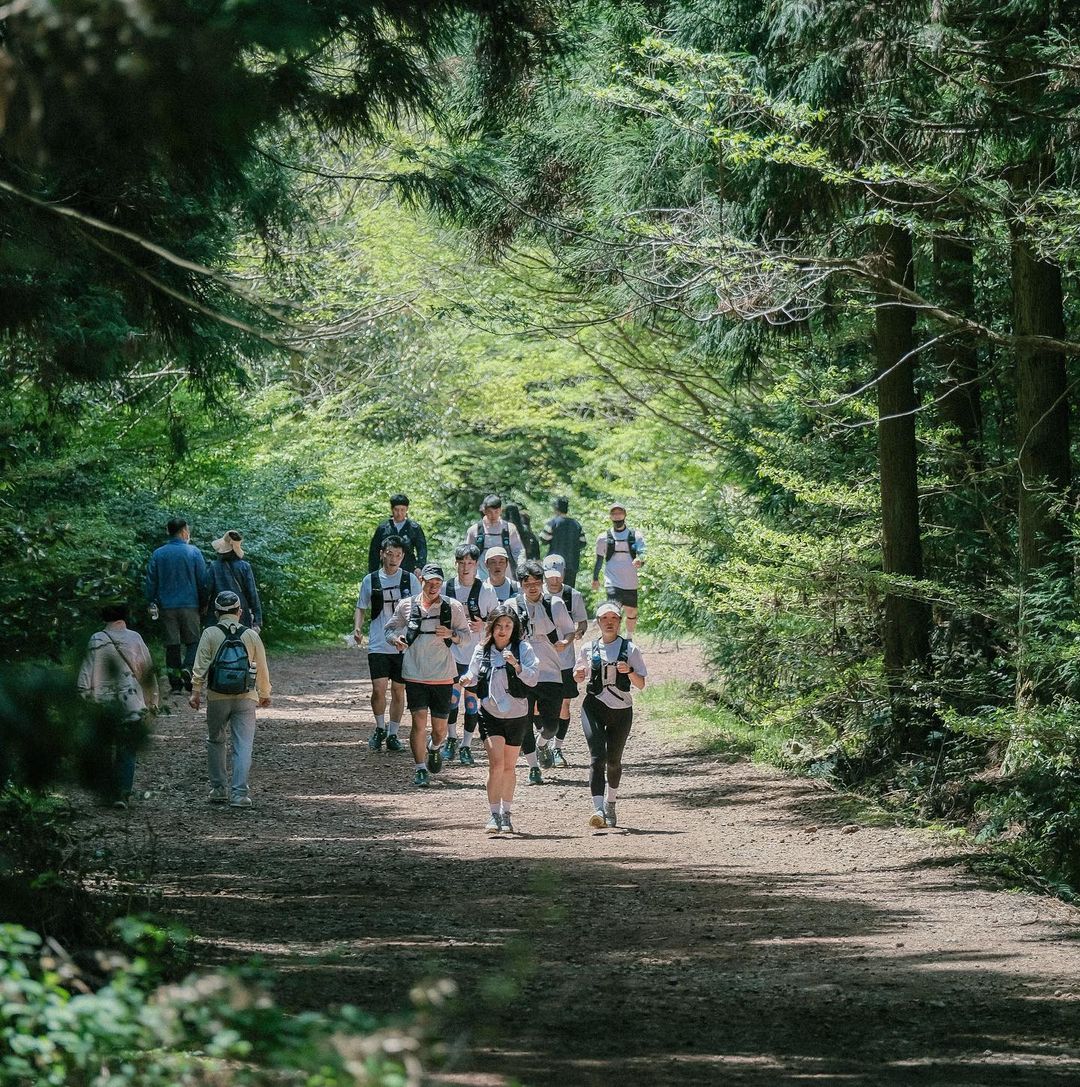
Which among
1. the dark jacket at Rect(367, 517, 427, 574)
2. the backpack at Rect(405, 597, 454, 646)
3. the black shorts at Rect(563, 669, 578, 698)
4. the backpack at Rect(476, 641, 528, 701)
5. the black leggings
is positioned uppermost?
the dark jacket at Rect(367, 517, 427, 574)

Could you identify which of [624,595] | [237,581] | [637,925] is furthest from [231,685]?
[624,595]

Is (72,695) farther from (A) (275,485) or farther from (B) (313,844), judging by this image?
(A) (275,485)

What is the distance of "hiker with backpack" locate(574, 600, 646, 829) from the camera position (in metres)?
12.5

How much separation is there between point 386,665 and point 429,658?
1.51 meters

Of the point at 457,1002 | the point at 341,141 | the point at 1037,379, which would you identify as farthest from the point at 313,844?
the point at 1037,379

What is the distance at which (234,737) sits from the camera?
13.3 meters

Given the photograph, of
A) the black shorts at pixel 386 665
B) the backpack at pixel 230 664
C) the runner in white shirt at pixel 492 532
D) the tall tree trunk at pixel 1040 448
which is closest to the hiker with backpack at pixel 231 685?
the backpack at pixel 230 664

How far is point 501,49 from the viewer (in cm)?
801

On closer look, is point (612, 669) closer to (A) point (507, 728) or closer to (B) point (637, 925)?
(A) point (507, 728)

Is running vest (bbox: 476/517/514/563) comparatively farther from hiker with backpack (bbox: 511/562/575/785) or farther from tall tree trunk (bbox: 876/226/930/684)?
tall tree trunk (bbox: 876/226/930/684)

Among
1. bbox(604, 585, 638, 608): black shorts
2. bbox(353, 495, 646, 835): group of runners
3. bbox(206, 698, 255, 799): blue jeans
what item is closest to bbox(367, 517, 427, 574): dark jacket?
bbox(353, 495, 646, 835): group of runners

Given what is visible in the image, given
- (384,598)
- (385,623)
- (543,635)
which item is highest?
(384,598)

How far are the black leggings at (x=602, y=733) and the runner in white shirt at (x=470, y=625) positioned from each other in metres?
3.35

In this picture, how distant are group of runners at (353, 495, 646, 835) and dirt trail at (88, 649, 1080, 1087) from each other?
500 mm
